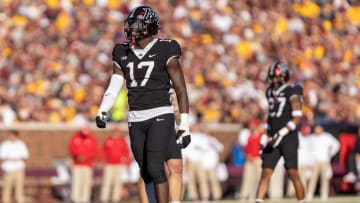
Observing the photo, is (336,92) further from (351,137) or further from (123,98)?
(123,98)

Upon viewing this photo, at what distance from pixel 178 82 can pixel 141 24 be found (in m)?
0.71

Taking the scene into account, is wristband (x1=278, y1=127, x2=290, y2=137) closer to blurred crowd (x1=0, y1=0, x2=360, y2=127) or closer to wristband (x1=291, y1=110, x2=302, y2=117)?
wristband (x1=291, y1=110, x2=302, y2=117)

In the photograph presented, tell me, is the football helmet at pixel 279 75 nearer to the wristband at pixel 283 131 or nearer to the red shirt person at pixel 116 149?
the wristband at pixel 283 131

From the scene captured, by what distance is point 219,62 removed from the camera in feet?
92.4

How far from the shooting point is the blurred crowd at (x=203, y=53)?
2431cm

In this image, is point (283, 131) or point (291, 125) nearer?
point (283, 131)

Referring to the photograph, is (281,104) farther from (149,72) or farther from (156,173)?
(156,173)

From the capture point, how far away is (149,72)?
1092cm

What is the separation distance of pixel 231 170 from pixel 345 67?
19.5ft

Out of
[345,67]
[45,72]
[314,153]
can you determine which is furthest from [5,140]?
[345,67]

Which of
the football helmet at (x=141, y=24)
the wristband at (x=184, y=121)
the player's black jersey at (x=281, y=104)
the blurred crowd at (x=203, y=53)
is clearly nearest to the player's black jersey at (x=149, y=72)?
the football helmet at (x=141, y=24)

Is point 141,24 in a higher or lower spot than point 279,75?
higher

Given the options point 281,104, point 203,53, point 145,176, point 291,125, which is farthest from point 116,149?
point 145,176

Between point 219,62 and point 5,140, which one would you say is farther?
point 219,62
